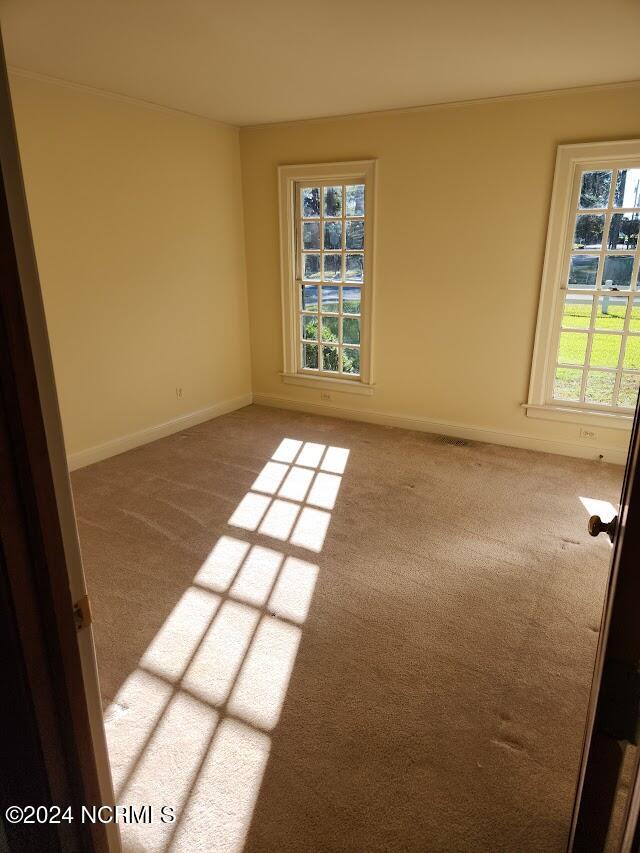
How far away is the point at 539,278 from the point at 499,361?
0.71 metres

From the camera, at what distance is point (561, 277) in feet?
14.0

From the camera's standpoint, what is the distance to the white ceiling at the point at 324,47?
257 centimetres

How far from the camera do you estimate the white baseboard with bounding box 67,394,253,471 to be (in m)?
4.27

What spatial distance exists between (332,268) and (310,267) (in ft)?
0.79

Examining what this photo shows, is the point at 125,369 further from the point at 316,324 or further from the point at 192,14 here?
the point at 192,14

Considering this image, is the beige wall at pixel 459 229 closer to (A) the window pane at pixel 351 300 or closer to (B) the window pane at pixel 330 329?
(A) the window pane at pixel 351 300

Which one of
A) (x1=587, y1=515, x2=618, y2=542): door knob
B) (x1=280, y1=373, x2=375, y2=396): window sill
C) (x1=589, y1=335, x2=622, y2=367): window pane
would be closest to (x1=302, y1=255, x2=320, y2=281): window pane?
(x1=280, y1=373, x2=375, y2=396): window sill

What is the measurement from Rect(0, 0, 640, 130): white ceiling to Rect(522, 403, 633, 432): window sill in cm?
230

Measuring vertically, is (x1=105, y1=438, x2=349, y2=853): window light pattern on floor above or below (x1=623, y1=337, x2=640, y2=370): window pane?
below

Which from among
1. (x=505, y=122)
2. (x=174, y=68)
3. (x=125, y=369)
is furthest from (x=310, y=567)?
(x=505, y=122)

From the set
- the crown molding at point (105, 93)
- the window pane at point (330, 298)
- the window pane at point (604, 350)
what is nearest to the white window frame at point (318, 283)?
the window pane at point (330, 298)

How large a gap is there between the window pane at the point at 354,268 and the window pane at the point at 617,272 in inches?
78.4

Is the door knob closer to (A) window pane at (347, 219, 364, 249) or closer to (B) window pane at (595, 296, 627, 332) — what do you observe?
(B) window pane at (595, 296, 627, 332)

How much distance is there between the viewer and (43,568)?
0.89 meters
